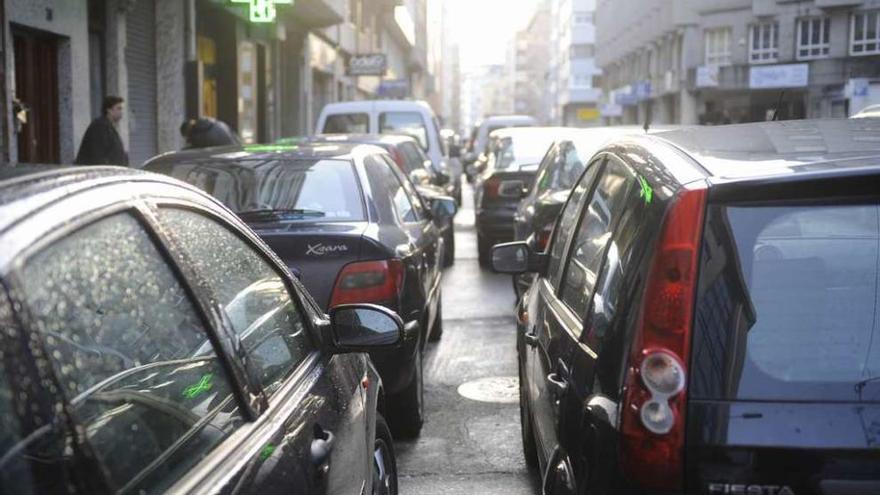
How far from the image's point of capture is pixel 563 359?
346cm

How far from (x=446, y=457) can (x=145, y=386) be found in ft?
Result: 12.2

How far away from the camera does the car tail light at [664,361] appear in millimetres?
2605

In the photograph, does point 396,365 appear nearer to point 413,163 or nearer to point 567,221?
point 567,221

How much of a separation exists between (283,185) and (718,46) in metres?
52.2

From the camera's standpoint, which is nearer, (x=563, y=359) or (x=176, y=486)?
(x=176, y=486)

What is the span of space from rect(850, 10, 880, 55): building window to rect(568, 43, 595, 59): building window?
50.9m

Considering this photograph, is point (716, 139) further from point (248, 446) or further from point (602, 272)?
point (248, 446)

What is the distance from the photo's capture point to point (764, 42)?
53719mm

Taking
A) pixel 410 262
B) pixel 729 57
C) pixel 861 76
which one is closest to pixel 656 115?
pixel 729 57

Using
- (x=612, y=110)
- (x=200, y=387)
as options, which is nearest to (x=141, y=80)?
(x=200, y=387)

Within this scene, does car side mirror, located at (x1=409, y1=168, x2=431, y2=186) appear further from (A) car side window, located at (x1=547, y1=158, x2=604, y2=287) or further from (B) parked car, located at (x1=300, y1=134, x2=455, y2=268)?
(A) car side window, located at (x1=547, y1=158, x2=604, y2=287)

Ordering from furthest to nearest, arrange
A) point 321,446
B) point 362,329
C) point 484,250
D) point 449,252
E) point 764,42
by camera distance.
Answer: point 764,42
point 484,250
point 449,252
point 362,329
point 321,446

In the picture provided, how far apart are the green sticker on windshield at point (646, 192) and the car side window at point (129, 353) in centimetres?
122

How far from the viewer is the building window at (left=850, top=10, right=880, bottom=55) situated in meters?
49.1
